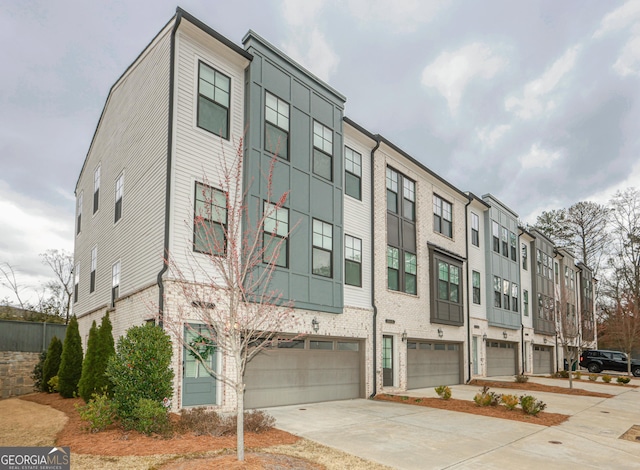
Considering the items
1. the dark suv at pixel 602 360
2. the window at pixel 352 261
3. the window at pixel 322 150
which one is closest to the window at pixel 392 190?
the window at pixel 352 261

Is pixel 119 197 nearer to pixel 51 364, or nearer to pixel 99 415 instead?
pixel 51 364

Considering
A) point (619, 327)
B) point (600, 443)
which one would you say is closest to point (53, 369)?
point (600, 443)

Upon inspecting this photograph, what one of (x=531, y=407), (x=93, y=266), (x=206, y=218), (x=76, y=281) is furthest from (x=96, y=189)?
(x=531, y=407)

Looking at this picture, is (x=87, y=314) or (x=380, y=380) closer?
(x=380, y=380)

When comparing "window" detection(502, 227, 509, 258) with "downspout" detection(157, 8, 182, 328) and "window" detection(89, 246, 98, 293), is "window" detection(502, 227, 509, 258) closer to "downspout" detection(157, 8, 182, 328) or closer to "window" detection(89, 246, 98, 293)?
"window" detection(89, 246, 98, 293)

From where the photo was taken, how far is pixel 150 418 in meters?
9.27

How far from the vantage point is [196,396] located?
461 inches

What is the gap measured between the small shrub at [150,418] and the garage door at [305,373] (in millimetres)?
4050

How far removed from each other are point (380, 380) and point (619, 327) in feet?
96.6

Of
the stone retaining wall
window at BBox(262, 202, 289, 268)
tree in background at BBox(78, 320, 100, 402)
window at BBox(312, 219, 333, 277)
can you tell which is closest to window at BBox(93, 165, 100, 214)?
the stone retaining wall

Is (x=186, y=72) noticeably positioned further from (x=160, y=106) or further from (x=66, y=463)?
(x=66, y=463)

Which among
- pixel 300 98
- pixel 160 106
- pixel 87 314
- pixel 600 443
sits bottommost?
pixel 600 443

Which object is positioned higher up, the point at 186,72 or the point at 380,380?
the point at 186,72

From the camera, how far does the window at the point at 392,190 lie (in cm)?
2008
